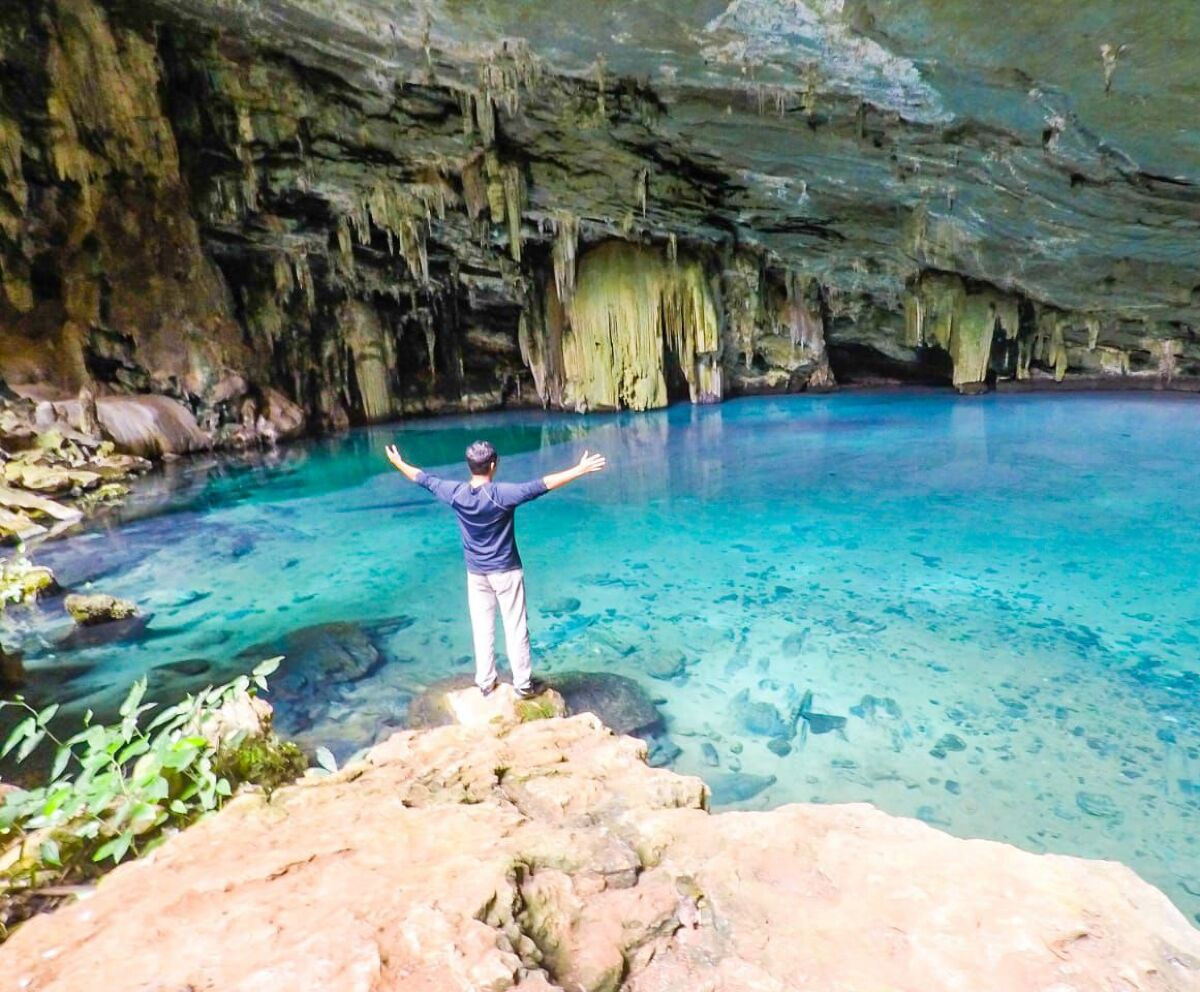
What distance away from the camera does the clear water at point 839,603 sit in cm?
304

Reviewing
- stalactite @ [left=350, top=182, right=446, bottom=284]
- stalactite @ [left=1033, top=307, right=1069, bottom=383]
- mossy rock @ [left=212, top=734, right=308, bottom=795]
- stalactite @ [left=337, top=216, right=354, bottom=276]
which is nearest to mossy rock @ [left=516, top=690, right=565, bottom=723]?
mossy rock @ [left=212, top=734, right=308, bottom=795]

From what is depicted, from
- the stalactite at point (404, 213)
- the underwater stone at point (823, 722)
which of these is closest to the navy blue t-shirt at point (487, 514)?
the underwater stone at point (823, 722)

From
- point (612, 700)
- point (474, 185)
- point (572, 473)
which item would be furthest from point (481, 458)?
point (474, 185)

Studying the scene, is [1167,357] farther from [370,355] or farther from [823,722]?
[370,355]

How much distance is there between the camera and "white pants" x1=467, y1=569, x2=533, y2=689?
3408 millimetres

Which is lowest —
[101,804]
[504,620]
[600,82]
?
[504,620]

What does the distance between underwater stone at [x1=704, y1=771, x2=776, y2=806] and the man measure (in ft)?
3.49

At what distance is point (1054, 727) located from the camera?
3311 mm

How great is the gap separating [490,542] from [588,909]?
2.13 m

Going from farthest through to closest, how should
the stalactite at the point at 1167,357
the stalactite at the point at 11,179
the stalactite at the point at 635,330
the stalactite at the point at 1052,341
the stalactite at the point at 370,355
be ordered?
1. the stalactite at the point at 370,355
2. the stalactite at the point at 635,330
3. the stalactite at the point at 1052,341
4. the stalactite at the point at 1167,357
5. the stalactite at the point at 11,179

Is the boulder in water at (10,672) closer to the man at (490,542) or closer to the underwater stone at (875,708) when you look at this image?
the man at (490,542)

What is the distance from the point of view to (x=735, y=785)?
10.0 feet

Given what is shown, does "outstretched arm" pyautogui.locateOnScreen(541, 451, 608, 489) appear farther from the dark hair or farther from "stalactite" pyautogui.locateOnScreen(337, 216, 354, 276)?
"stalactite" pyautogui.locateOnScreen(337, 216, 354, 276)

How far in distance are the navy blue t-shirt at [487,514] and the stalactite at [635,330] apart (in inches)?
596
